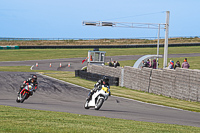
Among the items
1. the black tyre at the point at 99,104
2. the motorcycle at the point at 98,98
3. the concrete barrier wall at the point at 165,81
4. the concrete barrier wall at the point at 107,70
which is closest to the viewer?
the motorcycle at the point at 98,98

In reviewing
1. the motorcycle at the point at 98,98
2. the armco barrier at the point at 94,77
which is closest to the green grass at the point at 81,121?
the armco barrier at the point at 94,77

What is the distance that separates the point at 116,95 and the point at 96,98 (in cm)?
729

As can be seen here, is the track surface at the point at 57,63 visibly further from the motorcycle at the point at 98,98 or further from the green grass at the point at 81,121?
the motorcycle at the point at 98,98

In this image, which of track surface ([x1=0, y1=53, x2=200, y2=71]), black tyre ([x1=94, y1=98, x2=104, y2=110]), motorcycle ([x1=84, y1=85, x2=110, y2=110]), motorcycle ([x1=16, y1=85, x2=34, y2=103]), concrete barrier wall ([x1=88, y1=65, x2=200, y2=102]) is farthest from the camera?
track surface ([x1=0, y1=53, x2=200, y2=71])

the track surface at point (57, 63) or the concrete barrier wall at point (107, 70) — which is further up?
the concrete barrier wall at point (107, 70)

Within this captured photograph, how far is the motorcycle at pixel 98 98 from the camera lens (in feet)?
44.8

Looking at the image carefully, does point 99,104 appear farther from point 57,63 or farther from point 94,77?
point 57,63

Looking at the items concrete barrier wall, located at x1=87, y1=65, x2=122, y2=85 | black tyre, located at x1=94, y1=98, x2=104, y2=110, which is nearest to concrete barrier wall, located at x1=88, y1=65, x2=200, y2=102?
concrete barrier wall, located at x1=87, y1=65, x2=122, y2=85

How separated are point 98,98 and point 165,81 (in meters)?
8.85

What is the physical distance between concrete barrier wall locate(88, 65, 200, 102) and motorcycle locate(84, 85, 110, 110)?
6855 mm

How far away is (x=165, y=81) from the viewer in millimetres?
21781

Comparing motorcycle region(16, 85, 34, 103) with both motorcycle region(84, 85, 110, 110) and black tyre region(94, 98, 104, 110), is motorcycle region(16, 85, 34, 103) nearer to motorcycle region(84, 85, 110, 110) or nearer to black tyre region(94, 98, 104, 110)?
motorcycle region(84, 85, 110, 110)

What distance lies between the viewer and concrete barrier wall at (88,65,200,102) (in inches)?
754

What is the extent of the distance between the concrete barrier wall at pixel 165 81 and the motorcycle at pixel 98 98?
22.5 ft
